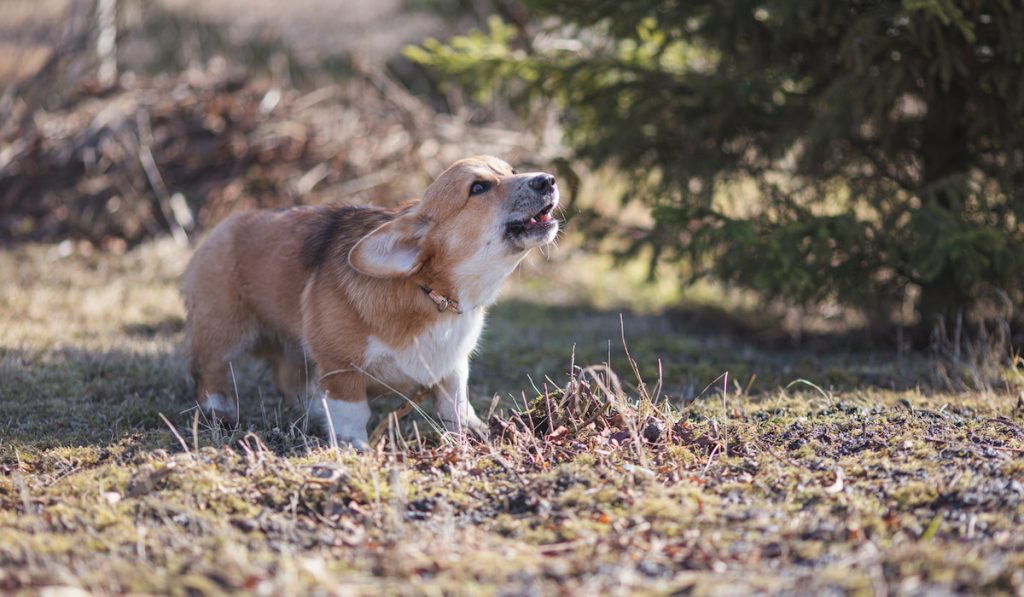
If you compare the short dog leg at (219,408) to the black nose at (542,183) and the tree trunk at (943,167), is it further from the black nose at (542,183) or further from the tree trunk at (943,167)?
the tree trunk at (943,167)

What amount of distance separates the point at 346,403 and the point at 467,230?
981 mm

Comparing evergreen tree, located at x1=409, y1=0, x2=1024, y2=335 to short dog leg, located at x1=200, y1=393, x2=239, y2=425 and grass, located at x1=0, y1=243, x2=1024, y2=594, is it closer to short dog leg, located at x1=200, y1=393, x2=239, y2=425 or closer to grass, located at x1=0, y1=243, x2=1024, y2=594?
grass, located at x1=0, y1=243, x2=1024, y2=594

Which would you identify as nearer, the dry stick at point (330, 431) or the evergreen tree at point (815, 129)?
the dry stick at point (330, 431)

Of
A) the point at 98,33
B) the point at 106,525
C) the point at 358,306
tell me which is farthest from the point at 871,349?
the point at 98,33

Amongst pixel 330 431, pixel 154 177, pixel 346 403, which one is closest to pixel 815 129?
pixel 346 403

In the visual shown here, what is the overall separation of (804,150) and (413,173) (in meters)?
4.12

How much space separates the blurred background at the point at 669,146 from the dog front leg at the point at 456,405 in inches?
65.6

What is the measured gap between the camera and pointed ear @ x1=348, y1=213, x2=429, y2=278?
4.18 metres

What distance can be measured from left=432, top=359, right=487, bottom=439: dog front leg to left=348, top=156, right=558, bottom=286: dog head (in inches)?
20.3

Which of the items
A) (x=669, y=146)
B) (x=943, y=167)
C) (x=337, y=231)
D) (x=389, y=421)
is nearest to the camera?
(x=389, y=421)

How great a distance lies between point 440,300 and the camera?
4277 mm

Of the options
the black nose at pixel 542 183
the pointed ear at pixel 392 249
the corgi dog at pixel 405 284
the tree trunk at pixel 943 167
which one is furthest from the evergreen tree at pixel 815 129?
the pointed ear at pixel 392 249

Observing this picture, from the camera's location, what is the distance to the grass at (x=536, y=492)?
9.04ft

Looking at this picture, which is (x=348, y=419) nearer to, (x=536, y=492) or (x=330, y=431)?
(x=330, y=431)
